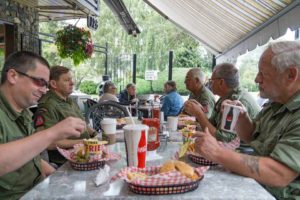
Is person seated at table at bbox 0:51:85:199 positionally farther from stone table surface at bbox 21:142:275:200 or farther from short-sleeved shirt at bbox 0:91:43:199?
stone table surface at bbox 21:142:275:200

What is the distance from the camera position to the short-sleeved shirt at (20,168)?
1734 mm

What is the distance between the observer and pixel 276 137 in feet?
5.80

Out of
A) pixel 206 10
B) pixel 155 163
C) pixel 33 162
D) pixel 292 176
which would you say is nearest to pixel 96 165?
pixel 155 163

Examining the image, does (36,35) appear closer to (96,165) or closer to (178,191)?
(96,165)

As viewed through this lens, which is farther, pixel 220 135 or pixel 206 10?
pixel 206 10

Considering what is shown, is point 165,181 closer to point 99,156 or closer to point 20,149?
point 99,156

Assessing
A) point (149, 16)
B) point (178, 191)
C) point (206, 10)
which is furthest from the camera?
point (149, 16)

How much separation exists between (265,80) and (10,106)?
1464 millimetres

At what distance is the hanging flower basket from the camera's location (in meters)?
5.74

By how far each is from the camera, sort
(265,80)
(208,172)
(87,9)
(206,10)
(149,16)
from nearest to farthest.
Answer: (208,172)
(265,80)
(206,10)
(87,9)
(149,16)

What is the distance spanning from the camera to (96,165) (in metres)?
1.69

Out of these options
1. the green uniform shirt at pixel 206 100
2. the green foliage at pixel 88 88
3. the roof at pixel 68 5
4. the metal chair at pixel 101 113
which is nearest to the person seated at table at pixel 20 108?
the metal chair at pixel 101 113

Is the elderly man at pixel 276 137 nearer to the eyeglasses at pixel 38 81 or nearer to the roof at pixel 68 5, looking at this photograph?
the eyeglasses at pixel 38 81

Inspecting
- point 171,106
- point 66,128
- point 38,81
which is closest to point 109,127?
point 38,81
